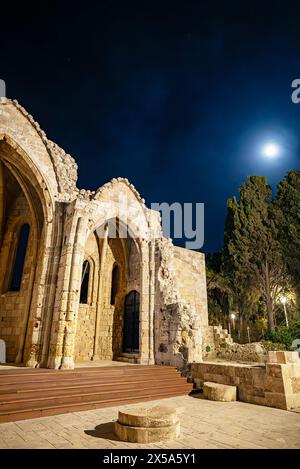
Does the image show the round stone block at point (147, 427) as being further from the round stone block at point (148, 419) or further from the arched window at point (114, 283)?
the arched window at point (114, 283)

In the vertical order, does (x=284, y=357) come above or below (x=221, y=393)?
above

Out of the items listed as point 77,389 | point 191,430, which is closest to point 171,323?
point 77,389

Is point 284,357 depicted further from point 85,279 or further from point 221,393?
point 85,279

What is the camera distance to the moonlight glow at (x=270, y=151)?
5261cm

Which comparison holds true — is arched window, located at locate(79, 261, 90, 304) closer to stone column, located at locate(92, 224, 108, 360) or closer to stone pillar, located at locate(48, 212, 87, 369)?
stone column, located at locate(92, 224, 108, 360)

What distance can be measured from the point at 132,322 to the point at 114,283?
2397mm

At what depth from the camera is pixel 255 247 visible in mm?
20000

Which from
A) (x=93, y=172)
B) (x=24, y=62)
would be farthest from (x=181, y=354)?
(x=93, y=172)

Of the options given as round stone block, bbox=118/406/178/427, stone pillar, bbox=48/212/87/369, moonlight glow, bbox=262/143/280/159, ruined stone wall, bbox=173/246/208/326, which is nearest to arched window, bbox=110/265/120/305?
ruined stone wall, bbox=173/246/208/326

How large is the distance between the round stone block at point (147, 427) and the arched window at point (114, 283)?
9793mm

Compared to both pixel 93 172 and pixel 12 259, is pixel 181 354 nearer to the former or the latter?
pixel 12 259

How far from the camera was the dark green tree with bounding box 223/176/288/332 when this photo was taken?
19094 millimetres

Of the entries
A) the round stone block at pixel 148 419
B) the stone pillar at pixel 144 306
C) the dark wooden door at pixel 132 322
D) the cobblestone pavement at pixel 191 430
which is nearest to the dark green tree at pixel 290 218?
the stone pillar at pixel 144 306

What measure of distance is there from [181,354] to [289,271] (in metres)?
13.1
